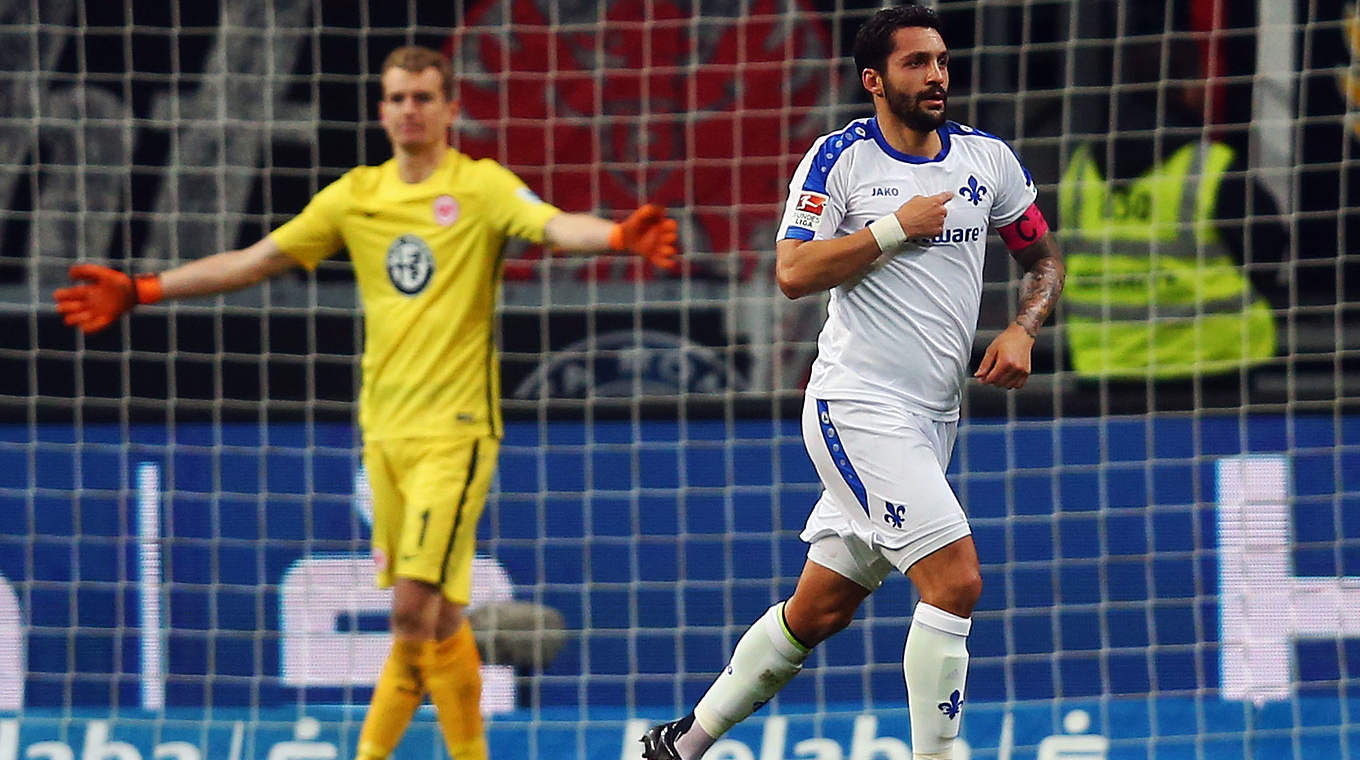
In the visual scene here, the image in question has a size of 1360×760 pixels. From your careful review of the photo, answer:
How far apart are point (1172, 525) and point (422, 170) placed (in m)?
2.62

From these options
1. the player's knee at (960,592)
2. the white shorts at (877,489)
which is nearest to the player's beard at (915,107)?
the white shorts at (877,489)

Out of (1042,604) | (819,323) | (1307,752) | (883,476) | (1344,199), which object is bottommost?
(1307,752)

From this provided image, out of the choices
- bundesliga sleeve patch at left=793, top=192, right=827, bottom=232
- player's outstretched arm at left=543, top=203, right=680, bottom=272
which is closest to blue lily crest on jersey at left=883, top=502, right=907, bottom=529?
bundesliga sleeve patch at left=793, top=192, right=827, bottom=232

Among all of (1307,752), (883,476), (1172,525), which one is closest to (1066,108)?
(1172,525)

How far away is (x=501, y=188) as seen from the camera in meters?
4.96

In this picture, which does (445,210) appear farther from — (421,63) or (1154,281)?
(1154,281)

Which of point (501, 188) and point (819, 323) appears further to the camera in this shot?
point (819, 323)

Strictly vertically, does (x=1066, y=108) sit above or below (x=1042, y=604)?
above

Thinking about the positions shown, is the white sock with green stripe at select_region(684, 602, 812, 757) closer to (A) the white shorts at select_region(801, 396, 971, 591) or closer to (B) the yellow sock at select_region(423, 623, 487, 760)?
(A) the white shorts at select_region(801, 396, 971, 591)

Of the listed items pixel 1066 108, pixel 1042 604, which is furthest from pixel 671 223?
pixel 1066 108

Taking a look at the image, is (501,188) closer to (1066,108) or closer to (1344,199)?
(1066,108)

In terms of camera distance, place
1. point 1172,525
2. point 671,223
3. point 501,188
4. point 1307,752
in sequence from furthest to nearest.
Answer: point 1172,525
point 1307,752
point 501,188
point 671,223

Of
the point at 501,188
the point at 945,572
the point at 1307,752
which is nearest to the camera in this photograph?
the point at 945,572

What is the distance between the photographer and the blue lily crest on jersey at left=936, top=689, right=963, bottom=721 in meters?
3.87
